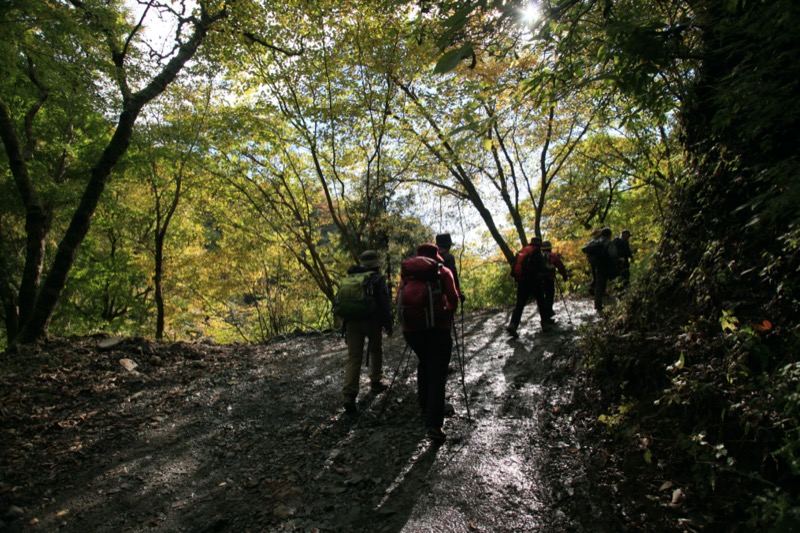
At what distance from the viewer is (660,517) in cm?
256

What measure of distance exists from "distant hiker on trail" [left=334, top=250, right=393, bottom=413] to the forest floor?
0.46 metres

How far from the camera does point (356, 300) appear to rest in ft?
16.9

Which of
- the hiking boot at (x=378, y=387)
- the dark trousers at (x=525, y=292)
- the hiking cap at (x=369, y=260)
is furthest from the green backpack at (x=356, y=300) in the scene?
the dark trousers at (x=525, y=292)

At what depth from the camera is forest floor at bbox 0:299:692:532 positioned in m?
2.96

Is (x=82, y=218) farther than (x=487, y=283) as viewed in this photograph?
No

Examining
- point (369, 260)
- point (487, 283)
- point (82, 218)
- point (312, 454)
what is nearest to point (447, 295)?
point (369, 260)

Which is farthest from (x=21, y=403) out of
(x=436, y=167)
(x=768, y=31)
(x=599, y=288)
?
(x=436, y=167)

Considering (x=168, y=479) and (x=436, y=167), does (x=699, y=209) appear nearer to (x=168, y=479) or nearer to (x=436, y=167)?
(x=168, y=479)

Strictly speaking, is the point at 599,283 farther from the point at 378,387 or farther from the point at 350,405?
the point at 350,405

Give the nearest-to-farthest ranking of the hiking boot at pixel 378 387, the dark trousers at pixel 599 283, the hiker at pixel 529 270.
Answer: the hiking boot at pixel 378 387 → the hiker at pixel 529 270 → the dark trousers at pixel 599 283

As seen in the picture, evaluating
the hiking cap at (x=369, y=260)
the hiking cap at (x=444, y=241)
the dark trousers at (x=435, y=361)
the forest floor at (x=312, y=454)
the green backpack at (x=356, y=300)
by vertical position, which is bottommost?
the forest floor at (x=312, y=454)

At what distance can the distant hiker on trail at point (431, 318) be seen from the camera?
407 cm

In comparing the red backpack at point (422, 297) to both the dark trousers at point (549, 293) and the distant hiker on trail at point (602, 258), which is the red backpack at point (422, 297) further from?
the distant hiker on trail at point (602, 258)

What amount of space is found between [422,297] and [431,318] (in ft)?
0.78
